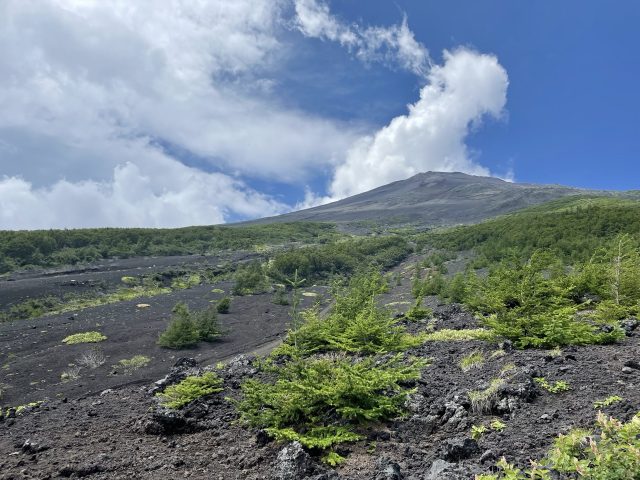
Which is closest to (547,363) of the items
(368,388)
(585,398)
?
(585,398)

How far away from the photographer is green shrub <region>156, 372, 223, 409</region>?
8.71 m

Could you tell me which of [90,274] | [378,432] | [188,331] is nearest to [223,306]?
[188,331]

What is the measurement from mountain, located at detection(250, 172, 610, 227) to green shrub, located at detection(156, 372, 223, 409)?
10900cm

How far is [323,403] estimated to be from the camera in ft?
23.5

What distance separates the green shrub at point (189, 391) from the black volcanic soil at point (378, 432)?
22 centimetres

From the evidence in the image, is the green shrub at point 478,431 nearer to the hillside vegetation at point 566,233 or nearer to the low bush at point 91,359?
the low bush at point 91,359

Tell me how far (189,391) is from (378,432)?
4.17 m

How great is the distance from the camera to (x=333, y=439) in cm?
625

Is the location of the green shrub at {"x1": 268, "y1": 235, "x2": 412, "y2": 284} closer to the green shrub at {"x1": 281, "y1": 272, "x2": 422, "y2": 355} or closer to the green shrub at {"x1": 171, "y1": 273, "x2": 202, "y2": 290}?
the green shrub at {"x1": 171, "y1": 273, "x2": 202, "y2": 290}

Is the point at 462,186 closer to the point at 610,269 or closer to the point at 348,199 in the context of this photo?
the point at 348,199

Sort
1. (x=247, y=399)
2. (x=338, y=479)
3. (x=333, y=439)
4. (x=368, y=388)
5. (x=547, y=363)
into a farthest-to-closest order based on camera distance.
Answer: (x=547, y=363), (x=247, y=399), (x=368, y=388), (x=333, y=439), (x=338, y=479)

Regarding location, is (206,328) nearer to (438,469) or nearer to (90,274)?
(438,469)

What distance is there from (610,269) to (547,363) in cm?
673

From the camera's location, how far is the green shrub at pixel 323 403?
263 inches
